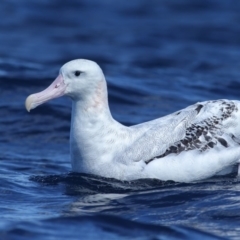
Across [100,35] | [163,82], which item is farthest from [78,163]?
[100,35]

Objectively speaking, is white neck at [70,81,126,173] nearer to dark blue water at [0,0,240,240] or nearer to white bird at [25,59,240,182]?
white bird at [25,59,240,182]

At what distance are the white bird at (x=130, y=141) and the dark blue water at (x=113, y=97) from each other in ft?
0.56

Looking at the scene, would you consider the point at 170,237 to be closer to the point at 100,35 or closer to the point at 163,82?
the point at 163,82

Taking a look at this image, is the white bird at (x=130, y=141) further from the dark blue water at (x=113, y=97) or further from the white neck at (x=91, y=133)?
the dark blue water at (x=113, y=97)

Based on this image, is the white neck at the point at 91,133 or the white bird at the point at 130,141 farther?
the white neck at the point at 91,133

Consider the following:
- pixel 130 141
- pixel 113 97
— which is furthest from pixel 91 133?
pixel 113 97

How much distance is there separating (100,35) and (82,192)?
17.3 meters

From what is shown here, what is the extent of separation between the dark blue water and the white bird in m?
0.17

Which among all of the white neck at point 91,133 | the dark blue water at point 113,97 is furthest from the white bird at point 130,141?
the dark blue water at point 113,97

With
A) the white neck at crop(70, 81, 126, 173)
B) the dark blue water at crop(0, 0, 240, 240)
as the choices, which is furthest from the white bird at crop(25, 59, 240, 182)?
the dark blue water at crop(0, 0, 240, 240)

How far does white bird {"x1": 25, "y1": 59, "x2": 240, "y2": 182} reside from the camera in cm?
1038

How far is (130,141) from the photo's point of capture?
1061cm

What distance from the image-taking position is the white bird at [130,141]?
409 inches

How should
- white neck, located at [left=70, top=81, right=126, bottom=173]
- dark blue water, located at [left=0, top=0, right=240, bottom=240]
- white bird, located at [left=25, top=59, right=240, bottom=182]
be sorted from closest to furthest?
dark blue water, located at [left=0, top=0, right=240, bottom=240], white bird, located at [left=25, top=59, right=240, bottom=182], white neck, located at [left=70, top=81, right=126, bottom=173]
